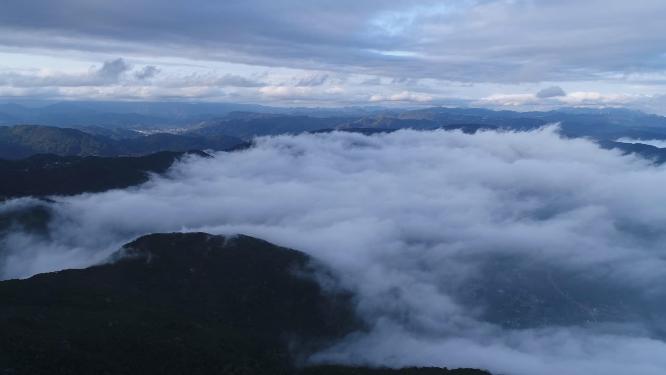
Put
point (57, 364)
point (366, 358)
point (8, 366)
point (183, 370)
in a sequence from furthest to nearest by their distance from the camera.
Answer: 1. point (366, 358)
2. point (183, 370)
3. point (57, 364)
4. point (8, 366)

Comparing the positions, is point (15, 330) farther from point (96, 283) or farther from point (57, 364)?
point (96, 283)

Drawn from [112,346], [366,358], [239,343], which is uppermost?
[112,346]

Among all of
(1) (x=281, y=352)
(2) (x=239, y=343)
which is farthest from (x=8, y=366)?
(1) (x=281, y=352)

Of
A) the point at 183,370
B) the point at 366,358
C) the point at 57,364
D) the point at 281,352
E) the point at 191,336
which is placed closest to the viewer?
the point at 57,364

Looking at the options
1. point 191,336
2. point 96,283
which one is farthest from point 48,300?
point 191,336

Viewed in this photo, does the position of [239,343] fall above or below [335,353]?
above

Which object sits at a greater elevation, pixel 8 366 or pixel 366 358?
pixel 8 366

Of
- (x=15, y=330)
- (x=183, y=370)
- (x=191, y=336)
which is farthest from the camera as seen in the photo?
(x=191, y=336)

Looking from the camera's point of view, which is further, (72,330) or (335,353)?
(335,353)

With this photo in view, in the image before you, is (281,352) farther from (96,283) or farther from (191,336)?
(96,283)
